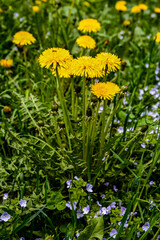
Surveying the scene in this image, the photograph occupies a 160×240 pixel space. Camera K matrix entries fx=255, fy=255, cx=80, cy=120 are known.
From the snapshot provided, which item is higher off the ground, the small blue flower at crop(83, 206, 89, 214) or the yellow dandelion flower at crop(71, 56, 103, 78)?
the yellow dandelion flower at crop(71, 56, 103, 78)

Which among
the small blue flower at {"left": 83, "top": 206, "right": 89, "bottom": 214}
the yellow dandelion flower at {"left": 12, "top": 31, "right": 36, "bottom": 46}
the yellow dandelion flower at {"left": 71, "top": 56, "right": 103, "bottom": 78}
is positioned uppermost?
the yellow dandelion flower at {"left": 12, "top": 31, "right": 36, "bottom": 46}

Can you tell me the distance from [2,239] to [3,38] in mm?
2405

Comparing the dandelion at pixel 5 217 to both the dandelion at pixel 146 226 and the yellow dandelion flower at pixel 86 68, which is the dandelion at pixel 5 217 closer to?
the dandelion at pixel 146 226

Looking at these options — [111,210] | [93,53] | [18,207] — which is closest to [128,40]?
[93,53]

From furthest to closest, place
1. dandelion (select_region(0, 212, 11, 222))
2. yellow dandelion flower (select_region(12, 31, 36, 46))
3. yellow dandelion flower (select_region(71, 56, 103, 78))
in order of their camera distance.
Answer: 1. yellow dandelion flower (select_region(12, 31, 36, 46))
2. dandelion (select_region(0, 212, 11, 222))
3. yellow dandelion flower (select_region(71, 56, 103, 78))

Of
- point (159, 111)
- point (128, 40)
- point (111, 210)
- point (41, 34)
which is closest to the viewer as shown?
point (111, 210)

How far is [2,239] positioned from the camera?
4.70ft

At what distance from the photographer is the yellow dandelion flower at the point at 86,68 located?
130cm

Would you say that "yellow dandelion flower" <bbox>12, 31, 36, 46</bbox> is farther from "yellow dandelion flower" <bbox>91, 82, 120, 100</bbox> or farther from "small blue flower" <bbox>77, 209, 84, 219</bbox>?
"small blue flower" <bbox>77, 209, 84, 219</bbox>

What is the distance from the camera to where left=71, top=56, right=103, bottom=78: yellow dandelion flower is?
1.30 m

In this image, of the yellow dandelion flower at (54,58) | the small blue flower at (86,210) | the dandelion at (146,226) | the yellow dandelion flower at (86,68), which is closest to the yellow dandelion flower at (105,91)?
the yellow dandelion flower at (86,68)

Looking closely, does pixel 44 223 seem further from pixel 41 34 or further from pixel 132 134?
pixel 41 34

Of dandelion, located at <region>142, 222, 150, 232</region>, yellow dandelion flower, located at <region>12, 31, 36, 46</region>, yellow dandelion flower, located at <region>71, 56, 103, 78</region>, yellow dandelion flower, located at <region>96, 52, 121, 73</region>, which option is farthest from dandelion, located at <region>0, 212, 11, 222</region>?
yellow dandelion flower, located at <region>12, 31, 36, 46</region>

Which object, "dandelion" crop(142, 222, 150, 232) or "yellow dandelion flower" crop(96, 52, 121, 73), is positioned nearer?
"yellow dandelion flower" crop(96, 52, 121, 73)
